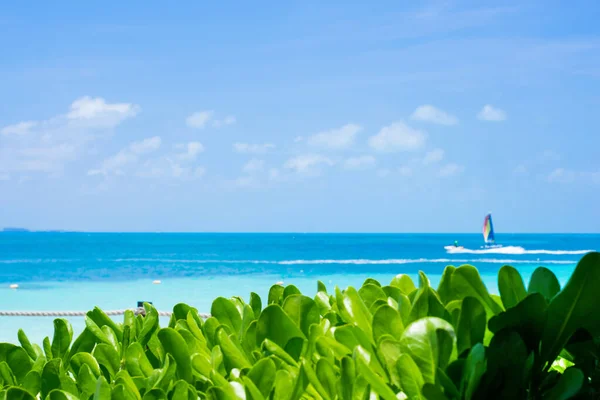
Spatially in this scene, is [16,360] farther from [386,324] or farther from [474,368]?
[474,368]

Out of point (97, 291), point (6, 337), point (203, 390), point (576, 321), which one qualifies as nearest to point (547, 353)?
point (576, 321)

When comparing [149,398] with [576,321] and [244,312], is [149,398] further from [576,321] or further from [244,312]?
[576,321]

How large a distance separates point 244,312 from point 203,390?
180 millimetres

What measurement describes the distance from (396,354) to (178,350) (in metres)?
0.33

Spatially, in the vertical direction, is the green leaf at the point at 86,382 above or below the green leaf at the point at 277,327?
below

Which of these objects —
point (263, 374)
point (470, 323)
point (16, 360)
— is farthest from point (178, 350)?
point (470, 323)

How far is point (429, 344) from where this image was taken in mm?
678

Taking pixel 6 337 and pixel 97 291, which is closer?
pixel 6 337

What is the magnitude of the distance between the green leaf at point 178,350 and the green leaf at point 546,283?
0.49 m

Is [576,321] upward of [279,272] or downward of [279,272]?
upward

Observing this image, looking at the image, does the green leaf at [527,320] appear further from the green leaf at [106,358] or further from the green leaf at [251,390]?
the green leaf at [106,358]

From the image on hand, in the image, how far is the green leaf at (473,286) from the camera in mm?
791

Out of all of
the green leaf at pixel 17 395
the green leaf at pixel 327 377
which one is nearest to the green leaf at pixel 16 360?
the green leaf at pixel 17 395

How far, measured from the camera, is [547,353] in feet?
2.43
